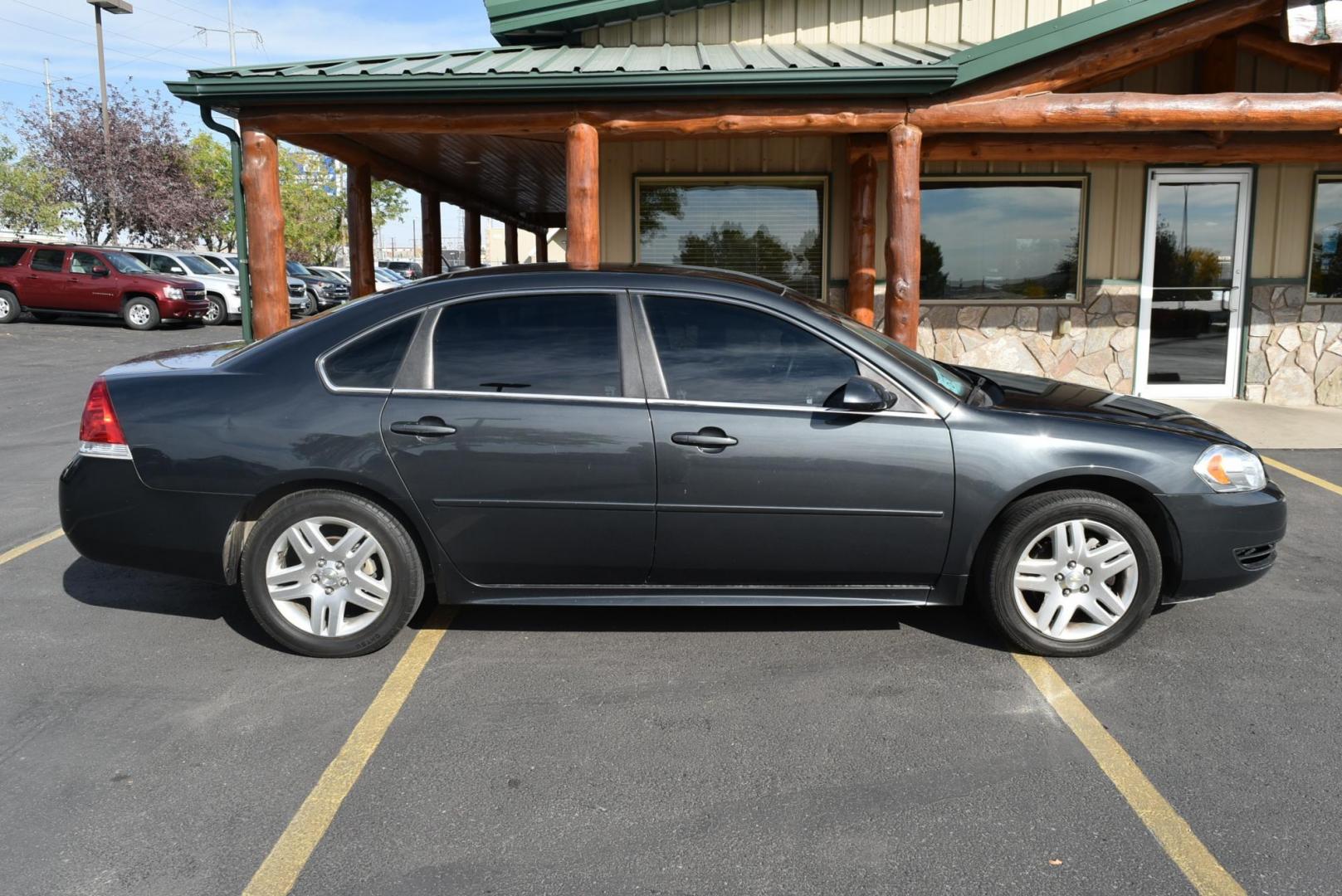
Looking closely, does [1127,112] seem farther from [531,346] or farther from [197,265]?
[197,265]

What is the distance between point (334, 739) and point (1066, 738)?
98.3 inches

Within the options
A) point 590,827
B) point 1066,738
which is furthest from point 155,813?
point 1066,738

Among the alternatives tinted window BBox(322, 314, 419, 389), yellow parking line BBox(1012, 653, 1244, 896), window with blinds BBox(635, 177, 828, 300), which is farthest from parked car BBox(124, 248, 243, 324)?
yellow parking line BBox(1012, 653, 1244, 896)

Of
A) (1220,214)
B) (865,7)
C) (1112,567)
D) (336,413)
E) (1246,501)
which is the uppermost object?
(865,7)

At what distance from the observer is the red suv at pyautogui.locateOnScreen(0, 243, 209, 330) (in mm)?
Answer: 21469

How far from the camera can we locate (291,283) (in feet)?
81.9

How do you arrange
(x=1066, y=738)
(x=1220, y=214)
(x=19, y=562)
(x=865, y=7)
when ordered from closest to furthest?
1. (x=1066, y=738)
2. (x=19, y=562)
3. (x=865, y=7)
4. (x=1220, y=214)

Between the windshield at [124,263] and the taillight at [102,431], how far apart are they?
64.7 feet

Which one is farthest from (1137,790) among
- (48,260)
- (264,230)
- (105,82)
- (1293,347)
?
(105,82)

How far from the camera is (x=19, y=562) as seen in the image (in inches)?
221

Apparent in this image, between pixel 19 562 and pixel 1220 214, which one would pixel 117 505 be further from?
pixel 1220 214

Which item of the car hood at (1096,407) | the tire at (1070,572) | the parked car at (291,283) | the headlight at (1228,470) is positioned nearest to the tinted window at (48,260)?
A: the parked car at (291,283)

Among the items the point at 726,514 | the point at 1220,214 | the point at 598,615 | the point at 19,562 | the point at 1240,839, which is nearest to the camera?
the point at 1240,839

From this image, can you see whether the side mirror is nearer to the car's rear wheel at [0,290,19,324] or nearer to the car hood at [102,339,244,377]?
the car hood at [102,339,244,377]
